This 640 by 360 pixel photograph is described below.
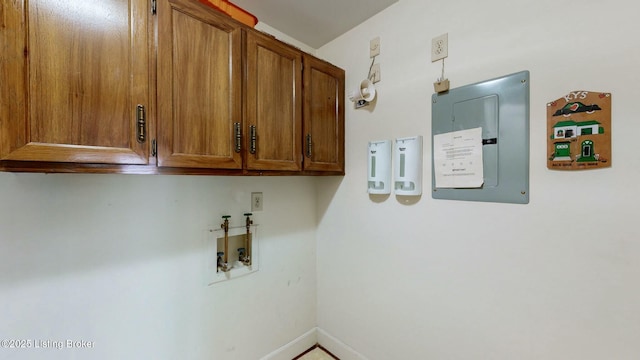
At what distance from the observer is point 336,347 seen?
6.26 feet

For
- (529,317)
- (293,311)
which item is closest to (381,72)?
(529,317)

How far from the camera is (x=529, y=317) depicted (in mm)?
1090

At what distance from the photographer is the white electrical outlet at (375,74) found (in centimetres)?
163

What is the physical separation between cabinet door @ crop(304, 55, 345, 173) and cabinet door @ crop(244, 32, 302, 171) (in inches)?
2.7

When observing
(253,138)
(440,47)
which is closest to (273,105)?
(253,138)

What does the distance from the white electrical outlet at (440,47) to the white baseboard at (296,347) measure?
216cm

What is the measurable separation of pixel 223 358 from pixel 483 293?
1.55m

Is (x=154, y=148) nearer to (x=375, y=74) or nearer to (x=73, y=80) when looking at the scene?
(x=73, y=80)

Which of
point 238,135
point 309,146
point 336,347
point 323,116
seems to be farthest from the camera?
point 336,347

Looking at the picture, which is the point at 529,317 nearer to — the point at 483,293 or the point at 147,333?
the point at 483,293

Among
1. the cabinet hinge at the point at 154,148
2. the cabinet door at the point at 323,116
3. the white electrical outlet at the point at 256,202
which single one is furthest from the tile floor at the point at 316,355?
the cabinet hinge at the point at 154,148

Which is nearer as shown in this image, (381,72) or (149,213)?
(149,213)

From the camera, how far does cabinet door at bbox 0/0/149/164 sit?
0.74 metres

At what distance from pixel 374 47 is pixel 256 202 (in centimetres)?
132
